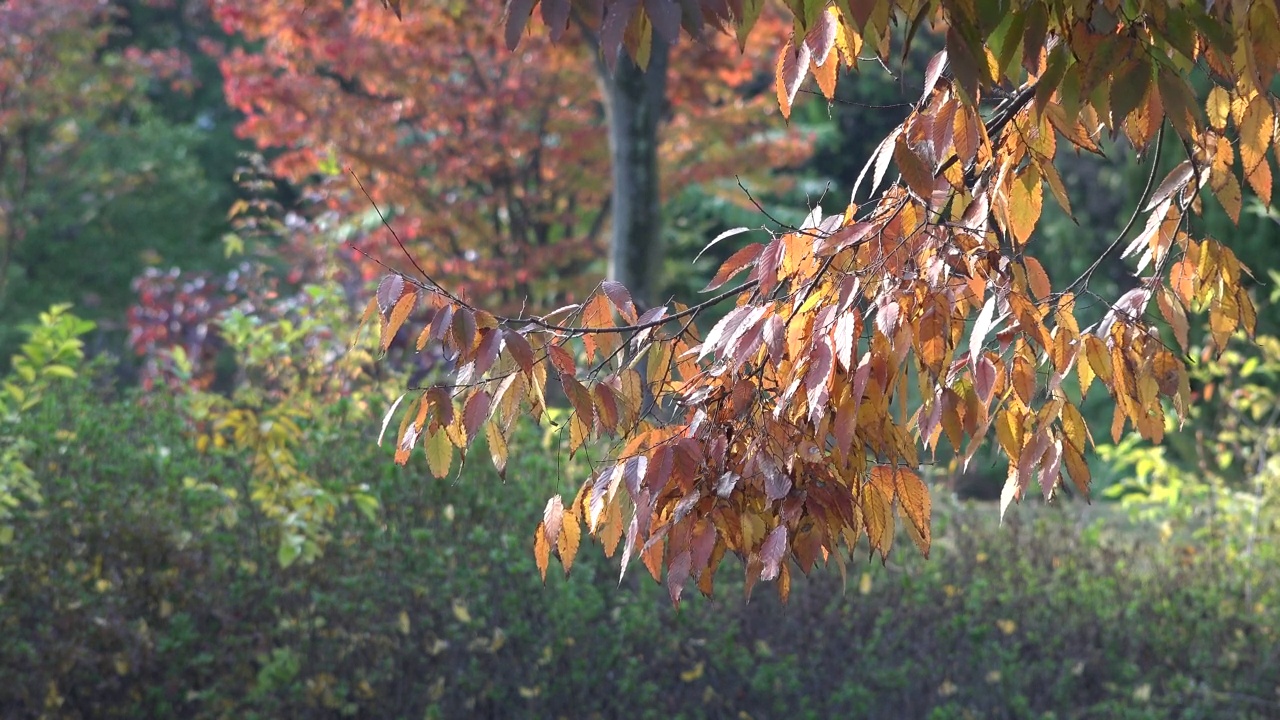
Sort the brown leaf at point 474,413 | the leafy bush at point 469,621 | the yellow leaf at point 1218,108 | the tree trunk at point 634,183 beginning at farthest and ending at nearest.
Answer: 1. the tree trunk at point 634,183
2. the leafy bush at point 469,621
3. the yellow leaf at point 1218,108
4. the brown leaf at point 474,413

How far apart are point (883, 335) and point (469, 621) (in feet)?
9.75

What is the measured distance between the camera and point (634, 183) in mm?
7402

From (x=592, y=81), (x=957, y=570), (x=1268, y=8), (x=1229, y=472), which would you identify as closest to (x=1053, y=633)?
(x=957, y=570)

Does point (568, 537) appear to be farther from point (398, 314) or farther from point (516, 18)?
point (516, 18)

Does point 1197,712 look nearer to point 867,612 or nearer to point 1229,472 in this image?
point 867,612

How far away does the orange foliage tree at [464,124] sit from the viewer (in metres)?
8.99

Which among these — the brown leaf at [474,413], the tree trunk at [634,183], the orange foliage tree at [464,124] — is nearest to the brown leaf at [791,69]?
the brown leaf at [474,413]

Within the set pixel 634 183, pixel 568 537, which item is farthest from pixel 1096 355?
pixel 634 183

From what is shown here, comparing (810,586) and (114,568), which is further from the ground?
(114,568)

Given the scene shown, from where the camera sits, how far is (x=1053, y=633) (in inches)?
209

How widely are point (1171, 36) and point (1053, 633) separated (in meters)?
3.76

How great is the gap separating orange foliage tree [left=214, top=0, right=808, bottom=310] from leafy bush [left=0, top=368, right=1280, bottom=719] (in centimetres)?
410

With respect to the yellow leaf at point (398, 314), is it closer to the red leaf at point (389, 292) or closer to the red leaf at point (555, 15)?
the red leaf at point (389, 292)

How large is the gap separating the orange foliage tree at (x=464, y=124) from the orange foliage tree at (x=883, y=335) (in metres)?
6.49
